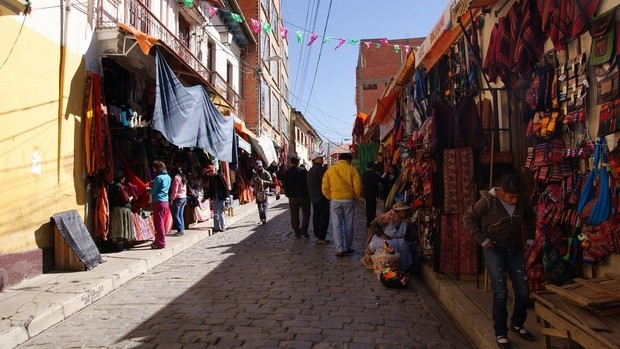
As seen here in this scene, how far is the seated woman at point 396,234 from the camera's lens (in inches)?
265

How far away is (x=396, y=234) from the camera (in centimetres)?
688

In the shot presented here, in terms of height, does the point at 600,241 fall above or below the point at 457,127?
below

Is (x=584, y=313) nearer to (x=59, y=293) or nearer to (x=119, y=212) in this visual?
(x=59, y=293)

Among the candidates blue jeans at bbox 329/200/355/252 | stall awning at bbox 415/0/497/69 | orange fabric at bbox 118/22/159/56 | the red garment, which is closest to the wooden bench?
the red garment

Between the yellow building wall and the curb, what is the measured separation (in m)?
0.64

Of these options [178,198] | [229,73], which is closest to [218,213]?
[178,198]

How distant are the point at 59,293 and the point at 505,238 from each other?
500cm

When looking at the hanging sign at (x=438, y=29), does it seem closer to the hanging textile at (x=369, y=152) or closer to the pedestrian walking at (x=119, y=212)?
the pedestrian walking at (x=119, y=212)

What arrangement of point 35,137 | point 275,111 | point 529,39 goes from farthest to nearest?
point 275,111 → point 35,137 → point 529,39

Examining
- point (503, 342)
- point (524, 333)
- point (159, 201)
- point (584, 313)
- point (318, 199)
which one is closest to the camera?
point (584, 313)

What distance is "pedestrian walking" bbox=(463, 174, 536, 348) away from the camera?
Result: 12.6 ft

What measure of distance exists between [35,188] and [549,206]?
647cm

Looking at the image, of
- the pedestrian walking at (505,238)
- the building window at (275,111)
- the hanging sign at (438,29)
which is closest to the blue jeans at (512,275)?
the pedestrian walking at (505,238)

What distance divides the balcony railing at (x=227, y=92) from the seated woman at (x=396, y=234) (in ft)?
29.2
